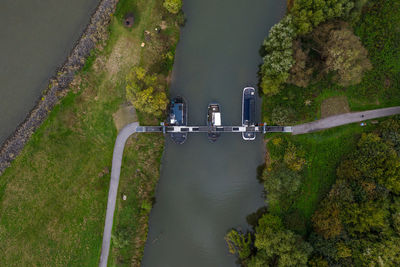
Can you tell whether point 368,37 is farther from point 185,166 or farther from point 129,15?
point 129,15

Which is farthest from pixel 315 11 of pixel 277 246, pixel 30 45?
pixel 30 45

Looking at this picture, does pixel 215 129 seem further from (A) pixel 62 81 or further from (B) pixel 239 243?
(A) pixel 62 81

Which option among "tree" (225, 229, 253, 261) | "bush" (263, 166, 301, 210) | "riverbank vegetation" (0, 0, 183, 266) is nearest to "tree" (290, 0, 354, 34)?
"riverbank vegetation" (0, 0, 183, 266)

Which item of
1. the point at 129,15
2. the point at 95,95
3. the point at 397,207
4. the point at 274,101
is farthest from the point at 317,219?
the point at 129,15

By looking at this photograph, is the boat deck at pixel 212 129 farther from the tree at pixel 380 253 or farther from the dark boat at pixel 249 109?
the tree at pixel 380 253

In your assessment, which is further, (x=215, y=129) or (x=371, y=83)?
(x=215, y=129)
